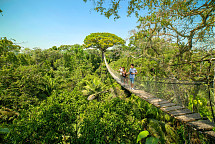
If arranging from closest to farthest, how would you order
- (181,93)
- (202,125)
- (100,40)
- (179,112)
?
(202,125) < (179,112) < (181,93) < (100,40)

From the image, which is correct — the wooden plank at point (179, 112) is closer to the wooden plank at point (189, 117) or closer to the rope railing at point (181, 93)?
the wooden plank at point (189, 117)

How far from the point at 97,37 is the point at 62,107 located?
42.5 ft

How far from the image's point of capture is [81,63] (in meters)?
12.5

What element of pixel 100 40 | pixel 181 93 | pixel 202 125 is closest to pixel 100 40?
pixel 100 40

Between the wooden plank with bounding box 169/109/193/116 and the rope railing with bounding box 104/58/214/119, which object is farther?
the rope railing with bounding box 104/58/214/119

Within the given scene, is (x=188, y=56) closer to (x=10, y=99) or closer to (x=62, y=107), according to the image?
(x=62, y=107)

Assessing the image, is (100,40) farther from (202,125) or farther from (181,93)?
(202,125)

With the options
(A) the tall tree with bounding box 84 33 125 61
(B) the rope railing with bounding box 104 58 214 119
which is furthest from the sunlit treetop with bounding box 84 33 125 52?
(B) the rope railing with bounding box 104 58 214 119

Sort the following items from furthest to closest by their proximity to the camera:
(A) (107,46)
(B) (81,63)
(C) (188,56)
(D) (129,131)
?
1. (A) (107,46)
2. (B) (81,63)
3. (C) (188,56)
4. (D) (129,131)

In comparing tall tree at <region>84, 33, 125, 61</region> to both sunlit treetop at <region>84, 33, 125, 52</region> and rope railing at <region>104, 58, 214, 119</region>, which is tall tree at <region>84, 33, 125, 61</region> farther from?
rope railing at <region>104, 58, 214, 119</region>

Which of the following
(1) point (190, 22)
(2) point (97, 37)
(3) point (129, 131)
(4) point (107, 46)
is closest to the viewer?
(3) point (129, 131)

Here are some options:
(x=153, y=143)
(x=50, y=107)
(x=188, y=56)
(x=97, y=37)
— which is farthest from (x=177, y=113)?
(x=97, y=37)

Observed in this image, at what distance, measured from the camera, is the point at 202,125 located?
182 cm

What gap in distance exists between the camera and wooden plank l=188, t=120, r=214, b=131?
5.79 ft
